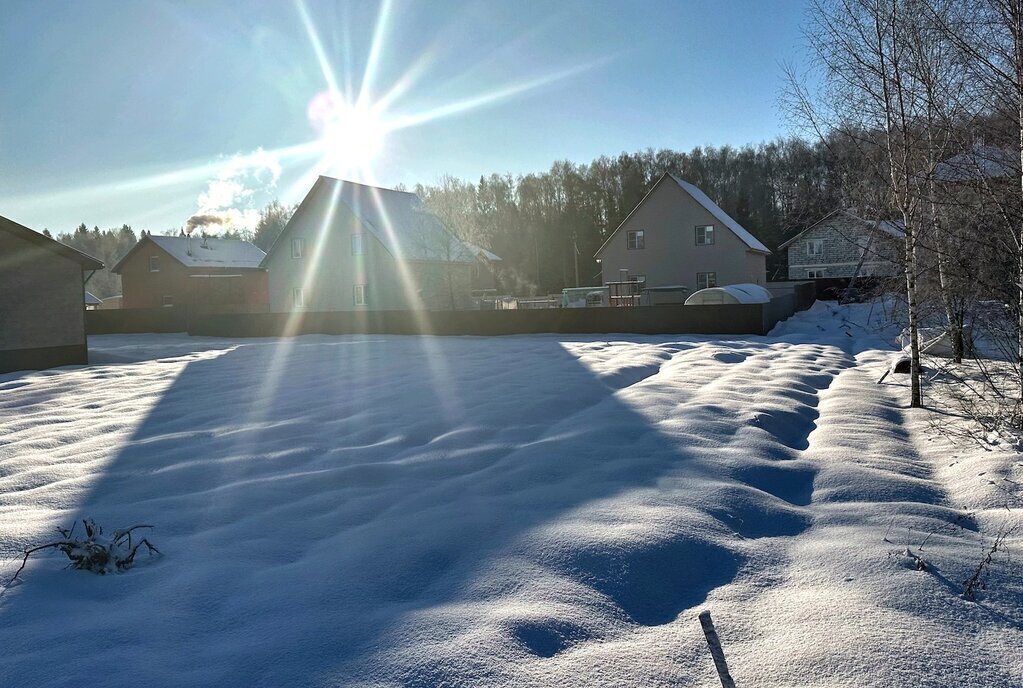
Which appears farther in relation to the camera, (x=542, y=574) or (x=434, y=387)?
(x=434, y=387)

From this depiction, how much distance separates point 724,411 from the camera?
648 cm

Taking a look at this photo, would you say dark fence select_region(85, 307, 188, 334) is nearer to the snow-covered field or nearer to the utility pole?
the snow-covered field

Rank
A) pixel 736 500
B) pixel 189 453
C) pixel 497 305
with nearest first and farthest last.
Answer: pixel 736 500 → pixel 189 453 → pixel 497 305

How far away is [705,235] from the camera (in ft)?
103

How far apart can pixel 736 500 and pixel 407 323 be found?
18.9 metres

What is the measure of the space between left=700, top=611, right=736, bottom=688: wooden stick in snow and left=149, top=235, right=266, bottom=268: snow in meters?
39.1

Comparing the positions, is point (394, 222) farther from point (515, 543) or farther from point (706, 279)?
point (515, 543)

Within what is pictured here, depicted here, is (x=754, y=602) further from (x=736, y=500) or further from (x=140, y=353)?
(x=140, y=353)

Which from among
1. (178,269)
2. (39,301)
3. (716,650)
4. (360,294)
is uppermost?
(178,269)

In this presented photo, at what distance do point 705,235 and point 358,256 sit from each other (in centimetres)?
1526

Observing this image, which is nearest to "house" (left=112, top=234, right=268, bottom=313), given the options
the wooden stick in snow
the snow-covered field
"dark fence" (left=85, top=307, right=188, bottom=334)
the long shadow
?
"dark fence" (left=85, top=307, right=188, bottom=334)

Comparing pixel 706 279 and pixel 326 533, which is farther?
pixel 706 279

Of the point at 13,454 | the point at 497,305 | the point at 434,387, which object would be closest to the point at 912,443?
the point at 434,387

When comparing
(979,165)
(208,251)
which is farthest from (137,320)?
(979,165)
